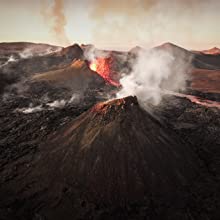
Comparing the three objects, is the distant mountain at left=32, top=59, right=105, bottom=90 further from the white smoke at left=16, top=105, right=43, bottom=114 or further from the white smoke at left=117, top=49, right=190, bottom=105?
the white smoke at left=16, top=105, right=43, bottom=114

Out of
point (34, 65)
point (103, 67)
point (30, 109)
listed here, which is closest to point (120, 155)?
point (30, 109)

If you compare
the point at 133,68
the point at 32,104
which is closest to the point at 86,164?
the point at 32,104

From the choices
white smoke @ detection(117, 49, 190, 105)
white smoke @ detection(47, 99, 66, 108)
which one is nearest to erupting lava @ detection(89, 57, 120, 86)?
white smoke @ detection(117, 49, 190, 105)

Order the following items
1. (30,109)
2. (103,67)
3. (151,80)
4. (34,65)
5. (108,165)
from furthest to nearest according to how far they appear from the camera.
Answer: (34,65)
(103,67)
(151,80)
(30,109)
(108,165)

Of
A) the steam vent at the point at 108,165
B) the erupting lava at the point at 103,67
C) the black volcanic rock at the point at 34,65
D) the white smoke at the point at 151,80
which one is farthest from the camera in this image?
the erupting lava at the point at 103,67

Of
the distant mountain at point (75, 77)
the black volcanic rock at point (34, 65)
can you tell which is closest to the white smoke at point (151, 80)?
the distant mountain at point (75, 77)

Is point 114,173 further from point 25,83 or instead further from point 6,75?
point 6,75

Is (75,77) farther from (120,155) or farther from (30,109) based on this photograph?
(120,155)

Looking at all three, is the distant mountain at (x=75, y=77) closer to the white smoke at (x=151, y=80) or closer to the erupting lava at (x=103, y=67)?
the erupting lava at (x=103, y=67)
